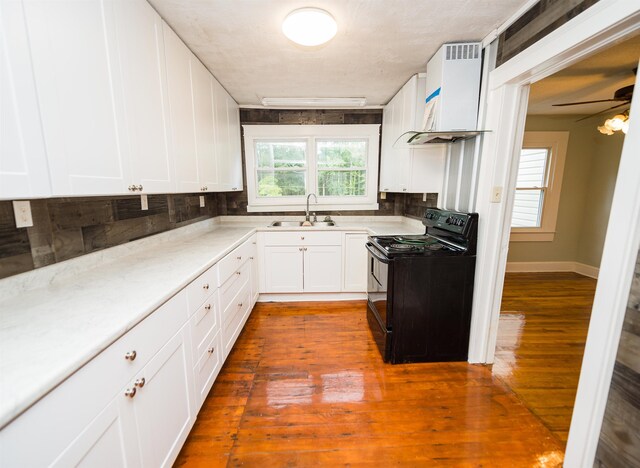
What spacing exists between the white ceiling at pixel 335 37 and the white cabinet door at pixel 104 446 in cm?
203

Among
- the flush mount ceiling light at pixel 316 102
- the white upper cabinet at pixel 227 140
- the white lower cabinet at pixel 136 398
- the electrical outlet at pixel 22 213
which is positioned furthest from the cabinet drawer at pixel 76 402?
the flush mount ceiling light at pixel 316 102

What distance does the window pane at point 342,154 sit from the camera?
11.5 feet

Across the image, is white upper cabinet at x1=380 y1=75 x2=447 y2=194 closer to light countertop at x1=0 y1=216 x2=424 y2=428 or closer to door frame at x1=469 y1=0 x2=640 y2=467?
door frame at x1=469 y1=0 x2=640 y2=467

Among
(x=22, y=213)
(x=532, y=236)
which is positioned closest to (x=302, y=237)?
(x=22, y=213)

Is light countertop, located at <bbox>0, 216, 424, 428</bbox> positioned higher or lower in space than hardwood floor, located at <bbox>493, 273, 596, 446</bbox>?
higher

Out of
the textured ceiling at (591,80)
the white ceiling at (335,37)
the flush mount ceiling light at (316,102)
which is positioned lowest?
the flush mount ceiling light at (316,102)

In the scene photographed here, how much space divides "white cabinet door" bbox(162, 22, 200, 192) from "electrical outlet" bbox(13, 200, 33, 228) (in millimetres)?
739

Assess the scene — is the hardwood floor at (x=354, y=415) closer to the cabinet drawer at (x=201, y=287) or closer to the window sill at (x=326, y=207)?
the cabinet drawer at (x=201, y=287)

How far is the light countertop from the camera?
65 cm

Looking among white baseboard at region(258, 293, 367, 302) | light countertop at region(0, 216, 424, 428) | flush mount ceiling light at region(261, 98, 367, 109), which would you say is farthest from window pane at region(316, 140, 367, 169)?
light countertop at region(0, 216, 424, 428)

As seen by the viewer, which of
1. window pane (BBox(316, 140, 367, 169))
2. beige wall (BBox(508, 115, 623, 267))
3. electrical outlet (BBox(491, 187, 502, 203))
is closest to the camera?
electrical outlet (BBox(491, 187, 502, 203))

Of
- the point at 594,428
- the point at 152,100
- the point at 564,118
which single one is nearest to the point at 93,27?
the point at 152,100

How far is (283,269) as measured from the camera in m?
3.17

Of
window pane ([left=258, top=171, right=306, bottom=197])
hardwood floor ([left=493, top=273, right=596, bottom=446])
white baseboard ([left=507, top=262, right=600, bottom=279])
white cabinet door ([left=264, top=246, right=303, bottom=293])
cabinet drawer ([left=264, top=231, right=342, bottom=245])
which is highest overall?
window pane ([left=258, top=171, right=306, bottom=197])
